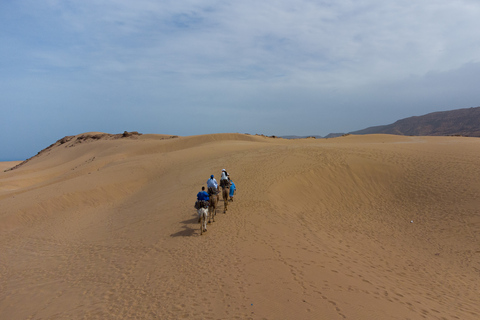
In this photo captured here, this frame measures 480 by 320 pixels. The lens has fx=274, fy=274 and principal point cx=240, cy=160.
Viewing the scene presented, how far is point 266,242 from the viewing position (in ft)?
32.0

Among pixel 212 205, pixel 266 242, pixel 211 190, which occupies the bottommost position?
pixel 266 242

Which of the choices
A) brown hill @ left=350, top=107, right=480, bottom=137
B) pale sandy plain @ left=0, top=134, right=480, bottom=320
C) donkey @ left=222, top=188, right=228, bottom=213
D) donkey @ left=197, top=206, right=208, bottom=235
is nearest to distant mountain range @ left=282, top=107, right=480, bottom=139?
brown hill @ left=350, top=107, right=480, bottom=137

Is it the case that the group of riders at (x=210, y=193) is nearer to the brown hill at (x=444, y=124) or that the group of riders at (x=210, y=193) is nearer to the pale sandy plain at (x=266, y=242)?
the pale sandy plain at (x=266, y=242)

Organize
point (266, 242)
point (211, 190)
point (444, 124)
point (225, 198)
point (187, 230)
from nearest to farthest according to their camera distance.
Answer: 1. point (266, 242)
2. point (187, 230)
3. point (211, 190)
4. point (225, 198)
5. point (444, 124)

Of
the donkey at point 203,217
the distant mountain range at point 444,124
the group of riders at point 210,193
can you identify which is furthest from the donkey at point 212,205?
the distant mountain range at point 444,124

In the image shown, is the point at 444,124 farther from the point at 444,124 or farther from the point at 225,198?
the point at 225,198

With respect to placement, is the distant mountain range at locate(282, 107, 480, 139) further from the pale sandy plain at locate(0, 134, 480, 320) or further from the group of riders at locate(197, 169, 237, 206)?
the group of riders at locate(197, 169, 237, 206)

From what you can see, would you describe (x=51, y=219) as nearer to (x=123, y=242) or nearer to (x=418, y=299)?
(x=123, y=242)

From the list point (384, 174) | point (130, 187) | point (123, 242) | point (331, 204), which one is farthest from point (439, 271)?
point (130, 187)

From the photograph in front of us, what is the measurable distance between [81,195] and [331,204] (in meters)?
16.4

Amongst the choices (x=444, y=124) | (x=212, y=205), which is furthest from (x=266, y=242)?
(x=444, y=124)

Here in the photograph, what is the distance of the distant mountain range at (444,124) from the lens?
86.9m

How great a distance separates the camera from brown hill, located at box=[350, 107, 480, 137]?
285 ft

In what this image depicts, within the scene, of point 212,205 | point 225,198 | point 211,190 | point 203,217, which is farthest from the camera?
point 225,198
